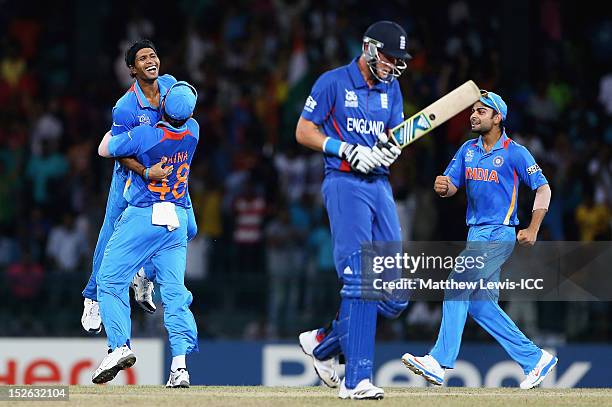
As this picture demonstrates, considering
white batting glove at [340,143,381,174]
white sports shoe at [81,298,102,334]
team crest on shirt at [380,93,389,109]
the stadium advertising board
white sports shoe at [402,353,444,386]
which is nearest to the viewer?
white batting glove at [340,143,381,174]

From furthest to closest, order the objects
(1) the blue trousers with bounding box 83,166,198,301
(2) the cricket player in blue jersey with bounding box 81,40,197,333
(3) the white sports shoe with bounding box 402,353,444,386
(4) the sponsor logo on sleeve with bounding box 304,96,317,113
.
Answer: (3) the white sports shoe with bounding box 402,353,444,386, (1) the blue trousers with bounding box 83,166,198,301, (2) the cricket player in blue jersey with bounding box 81,40,197,333, (4) the sponsor logo on sleeve with bounding box 304,96,317,113

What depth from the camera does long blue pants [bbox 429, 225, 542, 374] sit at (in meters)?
10.7

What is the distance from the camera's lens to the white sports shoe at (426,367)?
10.6 meters

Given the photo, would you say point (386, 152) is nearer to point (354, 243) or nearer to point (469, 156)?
point (354, 243)

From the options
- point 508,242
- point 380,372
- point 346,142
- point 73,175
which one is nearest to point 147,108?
point 346,142

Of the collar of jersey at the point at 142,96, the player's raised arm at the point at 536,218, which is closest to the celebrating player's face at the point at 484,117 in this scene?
the player's raised arm at the point at 536,218

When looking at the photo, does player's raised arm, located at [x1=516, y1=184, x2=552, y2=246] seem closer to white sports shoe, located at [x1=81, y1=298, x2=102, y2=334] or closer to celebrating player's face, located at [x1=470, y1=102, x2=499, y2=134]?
celebrating player's face, located at [x1=470, y1=102, x2=499, y2=134]

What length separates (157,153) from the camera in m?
10.1

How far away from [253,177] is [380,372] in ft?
9.31

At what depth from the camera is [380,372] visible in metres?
15.1

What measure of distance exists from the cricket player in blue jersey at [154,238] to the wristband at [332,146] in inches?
53.3

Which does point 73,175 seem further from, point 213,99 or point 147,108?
point 147,108

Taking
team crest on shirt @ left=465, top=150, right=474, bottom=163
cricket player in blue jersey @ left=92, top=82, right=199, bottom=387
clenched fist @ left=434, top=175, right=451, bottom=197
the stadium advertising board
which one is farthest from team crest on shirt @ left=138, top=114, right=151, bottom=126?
the stadium advertising board

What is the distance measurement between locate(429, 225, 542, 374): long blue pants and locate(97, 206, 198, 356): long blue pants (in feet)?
6.27
